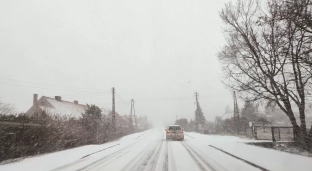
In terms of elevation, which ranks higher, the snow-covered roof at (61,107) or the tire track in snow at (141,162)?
the snow-covered roof at (61,107)

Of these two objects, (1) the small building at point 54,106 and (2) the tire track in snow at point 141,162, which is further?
(1) the small building at point 54,106

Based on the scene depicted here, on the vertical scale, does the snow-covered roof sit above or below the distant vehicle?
above

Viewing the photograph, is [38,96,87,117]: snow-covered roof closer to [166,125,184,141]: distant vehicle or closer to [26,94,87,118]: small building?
[26,94,87,118]: small building

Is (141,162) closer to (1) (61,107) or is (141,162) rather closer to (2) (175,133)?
(2) (175,133)

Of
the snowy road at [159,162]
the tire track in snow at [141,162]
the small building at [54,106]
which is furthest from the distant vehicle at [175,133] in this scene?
the small building at [54,106]

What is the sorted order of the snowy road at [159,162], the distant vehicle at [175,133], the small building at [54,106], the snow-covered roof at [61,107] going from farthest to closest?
the snow-covered roof at [61,107] → the small building at [54,106] → the distant vehicle at [175,133] → the snowy road at [159,162]

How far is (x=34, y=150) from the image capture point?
44.9ft

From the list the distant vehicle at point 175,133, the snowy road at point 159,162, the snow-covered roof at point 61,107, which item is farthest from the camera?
the snow-covered roof at point 61,107

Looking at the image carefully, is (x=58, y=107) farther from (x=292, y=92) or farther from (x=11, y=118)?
(x=292, y=92)

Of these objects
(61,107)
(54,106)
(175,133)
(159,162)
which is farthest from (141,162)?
(61,107)

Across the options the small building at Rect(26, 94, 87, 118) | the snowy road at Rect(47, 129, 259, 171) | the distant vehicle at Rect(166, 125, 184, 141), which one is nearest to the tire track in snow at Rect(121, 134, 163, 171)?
the snowy road at Rect(47, 129, 259, 171)

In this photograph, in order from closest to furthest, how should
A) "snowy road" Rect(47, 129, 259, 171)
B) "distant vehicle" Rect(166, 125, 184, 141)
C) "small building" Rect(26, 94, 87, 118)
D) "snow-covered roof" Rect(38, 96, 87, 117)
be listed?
"snowy road" Rect(47, 129, 259, 171)
"distant vehicle" Rect(166, 125, 184, 141)
"small building" Rect(26, 94, 87, 118)
"snow-covered roof" Rect(38, 96, 87, 117)

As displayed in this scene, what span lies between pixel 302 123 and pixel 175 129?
13532 millimetres

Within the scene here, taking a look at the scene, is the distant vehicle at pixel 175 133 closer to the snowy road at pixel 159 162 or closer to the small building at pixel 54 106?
the snowy road at pixel 159 162
